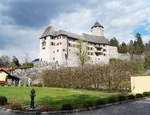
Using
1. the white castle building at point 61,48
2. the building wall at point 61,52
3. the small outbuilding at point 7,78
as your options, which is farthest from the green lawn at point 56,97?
the building wall at point 61,52

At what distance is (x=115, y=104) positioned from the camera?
45.0ft

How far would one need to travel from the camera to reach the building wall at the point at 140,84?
23141mm

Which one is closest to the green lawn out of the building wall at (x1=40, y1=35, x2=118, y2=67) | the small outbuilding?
the small outbuilding

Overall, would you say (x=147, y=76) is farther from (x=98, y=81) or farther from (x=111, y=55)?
(x=111, y=55)

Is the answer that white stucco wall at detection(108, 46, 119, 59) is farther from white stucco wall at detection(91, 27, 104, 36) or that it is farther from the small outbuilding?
the small outbuilding

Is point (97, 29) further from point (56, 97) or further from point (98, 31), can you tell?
point (56, 97)

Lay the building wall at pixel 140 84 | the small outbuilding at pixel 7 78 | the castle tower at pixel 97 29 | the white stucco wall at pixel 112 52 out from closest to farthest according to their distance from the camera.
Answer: the building wall at pixel 140 84 → the small outbuilding at pixel 7 78 → the white stucco wall at pixel 112 52 → the castle tower at pixel 97 29

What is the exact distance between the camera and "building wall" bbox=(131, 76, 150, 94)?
911 inches

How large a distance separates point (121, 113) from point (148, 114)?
1.42m

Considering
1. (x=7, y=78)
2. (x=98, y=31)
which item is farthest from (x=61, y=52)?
(x=98, y=31)

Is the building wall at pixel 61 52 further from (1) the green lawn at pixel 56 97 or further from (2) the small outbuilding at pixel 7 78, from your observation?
(1) the green lawn at pixel 56 97

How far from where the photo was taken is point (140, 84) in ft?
77.4

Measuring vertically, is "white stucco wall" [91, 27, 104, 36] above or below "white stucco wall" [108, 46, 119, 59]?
above

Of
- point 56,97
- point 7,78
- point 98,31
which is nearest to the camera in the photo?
point 56,97
